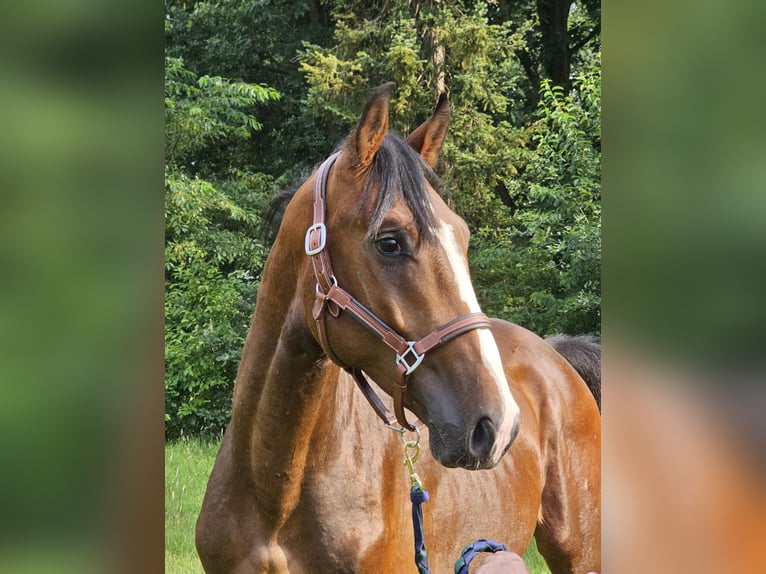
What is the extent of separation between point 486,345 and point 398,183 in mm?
431

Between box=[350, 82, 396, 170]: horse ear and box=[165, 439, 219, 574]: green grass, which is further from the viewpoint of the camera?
box=[165, 439, 219, 574]: green grass

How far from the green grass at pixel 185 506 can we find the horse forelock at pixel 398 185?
2891mm

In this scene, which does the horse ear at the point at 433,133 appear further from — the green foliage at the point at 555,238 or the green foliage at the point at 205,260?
the green foliage at the point at 205,260

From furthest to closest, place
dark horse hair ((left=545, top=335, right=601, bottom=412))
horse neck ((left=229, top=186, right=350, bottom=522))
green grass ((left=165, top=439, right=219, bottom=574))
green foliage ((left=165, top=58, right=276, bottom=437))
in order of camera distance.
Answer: green foliage ((left=165, top=58, right=276, bottom=437)) → green grass ((left=165, top=439, right=219, bottom=574)) → dark horse hair ((left=545, top=335, right=601, bottom=412)) → horse neck ((left=229, top=186, right=350, bottom=522))

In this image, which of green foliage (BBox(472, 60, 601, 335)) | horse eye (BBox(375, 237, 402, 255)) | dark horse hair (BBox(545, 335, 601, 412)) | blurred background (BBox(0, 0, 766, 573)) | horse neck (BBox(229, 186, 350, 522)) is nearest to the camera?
blurred background (BBox(0, 0, 766, 573))

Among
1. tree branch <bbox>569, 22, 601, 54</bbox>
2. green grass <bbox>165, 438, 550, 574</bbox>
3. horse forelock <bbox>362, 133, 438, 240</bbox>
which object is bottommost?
green grass <bbox>165, 438, 550, 574</bbox>

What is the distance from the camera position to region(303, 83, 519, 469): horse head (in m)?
1.53

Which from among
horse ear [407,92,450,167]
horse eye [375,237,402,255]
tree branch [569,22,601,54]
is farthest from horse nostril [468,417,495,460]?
tree branch [569,22,601,54]

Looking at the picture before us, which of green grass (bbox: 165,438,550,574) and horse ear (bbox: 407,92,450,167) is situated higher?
horse ear (bbox: 407,92,450,167)

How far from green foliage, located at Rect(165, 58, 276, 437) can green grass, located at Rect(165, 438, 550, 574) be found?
685mm

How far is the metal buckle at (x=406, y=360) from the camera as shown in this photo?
158 cm

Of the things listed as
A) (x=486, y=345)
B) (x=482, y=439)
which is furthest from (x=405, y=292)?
(x=482, y=439)

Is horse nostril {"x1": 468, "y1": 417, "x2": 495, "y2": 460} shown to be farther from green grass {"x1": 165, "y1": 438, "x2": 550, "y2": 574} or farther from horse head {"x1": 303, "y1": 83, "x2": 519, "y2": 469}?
green grass {"x1": 165, "y1": 438, "x2": 550, "y2": 574}
